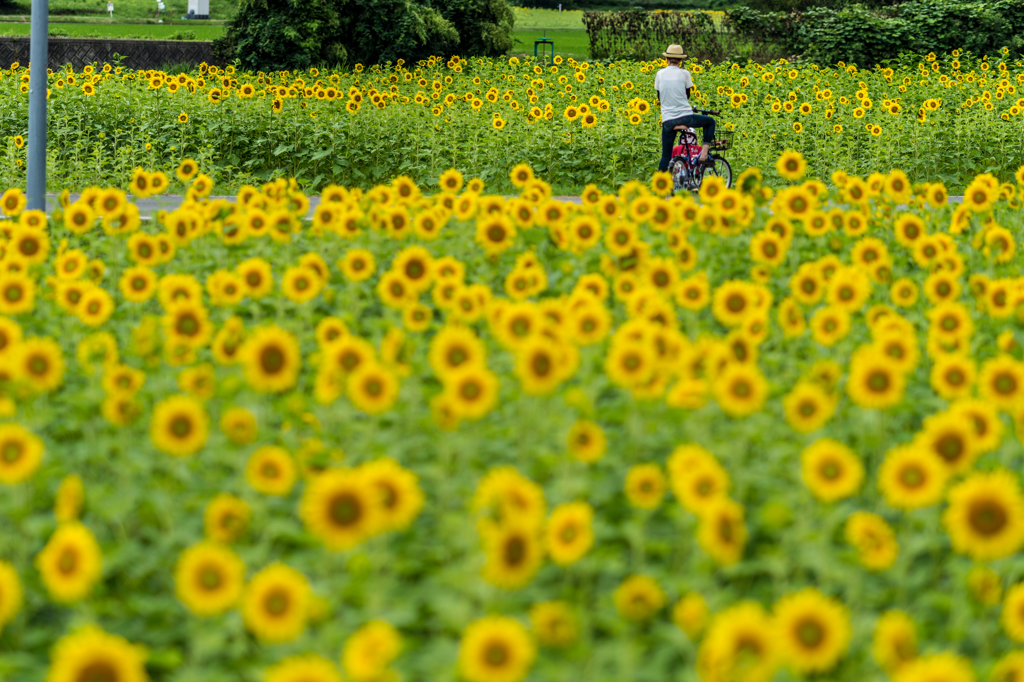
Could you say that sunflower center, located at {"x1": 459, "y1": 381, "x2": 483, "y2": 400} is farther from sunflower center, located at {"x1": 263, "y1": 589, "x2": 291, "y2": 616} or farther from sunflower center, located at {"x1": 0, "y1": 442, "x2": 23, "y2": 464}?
sunflower center, located at {"x1": 0, "y1": 442, "x2": 23, "y2": 464}

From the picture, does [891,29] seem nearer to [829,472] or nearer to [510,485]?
[829,472]

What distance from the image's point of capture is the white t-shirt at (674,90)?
472 inches

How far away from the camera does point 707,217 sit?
227 inches

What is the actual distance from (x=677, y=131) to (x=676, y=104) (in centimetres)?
31

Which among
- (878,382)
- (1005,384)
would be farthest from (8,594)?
(1005,384)

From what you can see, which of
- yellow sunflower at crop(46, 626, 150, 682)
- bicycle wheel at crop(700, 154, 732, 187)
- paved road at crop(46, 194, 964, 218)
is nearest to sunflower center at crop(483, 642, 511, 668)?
yellow sunflower at crop(46, 626, 150, 682)

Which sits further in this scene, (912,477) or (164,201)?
(164,201)

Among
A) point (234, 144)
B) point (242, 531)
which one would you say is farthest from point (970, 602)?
point (234, 144)

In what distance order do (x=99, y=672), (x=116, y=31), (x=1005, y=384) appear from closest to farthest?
(x=99, y=672) < (x=1005, y=384) < (x=116, y=31)

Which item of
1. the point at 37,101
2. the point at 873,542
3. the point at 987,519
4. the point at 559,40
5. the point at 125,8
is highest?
the point at 125,8

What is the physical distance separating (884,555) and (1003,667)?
0.41 m

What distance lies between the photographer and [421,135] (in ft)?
45.3

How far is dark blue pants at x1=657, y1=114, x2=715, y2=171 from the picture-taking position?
12.0 m

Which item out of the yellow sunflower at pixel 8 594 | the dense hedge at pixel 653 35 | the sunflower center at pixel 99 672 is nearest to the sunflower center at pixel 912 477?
the sunflower center at pixel 99 672
